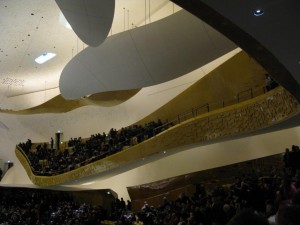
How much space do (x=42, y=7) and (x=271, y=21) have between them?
1343 centimetres

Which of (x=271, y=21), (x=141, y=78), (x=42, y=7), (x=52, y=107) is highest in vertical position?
(x=42, y=7)

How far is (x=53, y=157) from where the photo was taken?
20.2 meters

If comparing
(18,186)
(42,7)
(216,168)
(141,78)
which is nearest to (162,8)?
(42,7)

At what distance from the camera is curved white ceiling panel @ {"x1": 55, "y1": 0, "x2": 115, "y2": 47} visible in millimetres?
8148

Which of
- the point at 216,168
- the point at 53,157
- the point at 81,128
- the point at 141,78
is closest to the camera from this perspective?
the point at 141,78

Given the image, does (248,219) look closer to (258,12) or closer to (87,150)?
(258,12)

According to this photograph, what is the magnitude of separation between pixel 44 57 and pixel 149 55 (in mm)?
11348

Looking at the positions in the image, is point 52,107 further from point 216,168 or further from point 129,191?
point 216,168

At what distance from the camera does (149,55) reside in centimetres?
1136

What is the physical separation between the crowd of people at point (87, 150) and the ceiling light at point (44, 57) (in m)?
4.98

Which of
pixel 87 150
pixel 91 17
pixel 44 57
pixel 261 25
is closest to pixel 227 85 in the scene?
pixel 91 17

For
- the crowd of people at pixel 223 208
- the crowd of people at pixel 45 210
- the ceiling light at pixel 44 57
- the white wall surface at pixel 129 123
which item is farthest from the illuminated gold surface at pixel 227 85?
the ceiling light at pixel 44 57

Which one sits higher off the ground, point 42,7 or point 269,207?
point 42,7

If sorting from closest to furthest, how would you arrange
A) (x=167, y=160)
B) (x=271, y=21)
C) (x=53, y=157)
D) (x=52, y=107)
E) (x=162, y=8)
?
1. (x=271, y=21)
2. (x=167, y=160)
3. (x=162, y=8)
4. (x=53, y=157)
5. (x=52, y=107)
